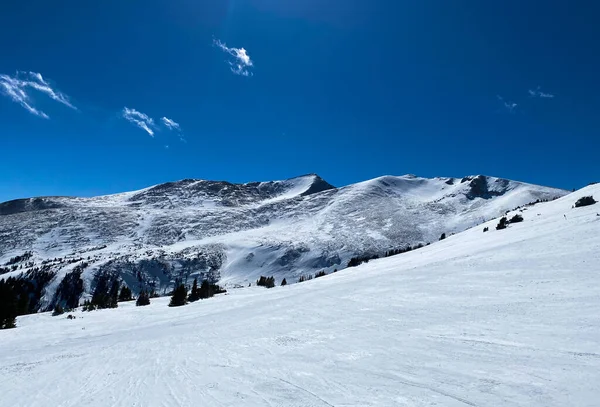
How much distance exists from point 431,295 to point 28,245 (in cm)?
21899

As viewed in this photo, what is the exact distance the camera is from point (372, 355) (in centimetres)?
1018

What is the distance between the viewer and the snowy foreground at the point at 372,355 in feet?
25.0

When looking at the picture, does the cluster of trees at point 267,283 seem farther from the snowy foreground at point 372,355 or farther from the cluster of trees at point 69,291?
the cluster of trees at point 69,291

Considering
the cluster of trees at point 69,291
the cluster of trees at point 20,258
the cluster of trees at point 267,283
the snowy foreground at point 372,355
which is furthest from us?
the cluster of trees at point 20,258

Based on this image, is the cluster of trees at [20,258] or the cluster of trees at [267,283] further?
the cluster of trees at [20,258]

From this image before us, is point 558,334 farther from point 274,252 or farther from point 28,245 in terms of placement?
point 28,245

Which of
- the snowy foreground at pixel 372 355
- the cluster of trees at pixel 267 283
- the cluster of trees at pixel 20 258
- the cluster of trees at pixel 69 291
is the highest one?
the cluster of trees at pixel 20 258

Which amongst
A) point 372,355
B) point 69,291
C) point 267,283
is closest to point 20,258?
point 69,291

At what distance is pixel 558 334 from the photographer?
1022cm

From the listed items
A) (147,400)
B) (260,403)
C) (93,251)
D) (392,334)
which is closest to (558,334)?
(392,334)

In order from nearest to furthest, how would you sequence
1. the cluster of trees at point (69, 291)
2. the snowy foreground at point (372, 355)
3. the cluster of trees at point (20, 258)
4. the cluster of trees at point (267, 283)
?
the snowy foreground at point (372, 355) → the cluster of trees at point (267, 283) → the cluster of trees at point (69, 291) → the cluster of trees at point (20, 258)

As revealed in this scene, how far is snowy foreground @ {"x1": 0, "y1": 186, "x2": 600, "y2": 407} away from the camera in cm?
761

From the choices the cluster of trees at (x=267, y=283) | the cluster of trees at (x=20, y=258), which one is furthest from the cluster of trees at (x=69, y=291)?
the cluster of trees at (x=267, y=283)

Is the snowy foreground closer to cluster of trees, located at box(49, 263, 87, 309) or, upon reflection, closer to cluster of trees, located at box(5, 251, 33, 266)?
cluster of trees, located at box(49, 263, 87, 309)
